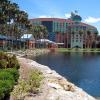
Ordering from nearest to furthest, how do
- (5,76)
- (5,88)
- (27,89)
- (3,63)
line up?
(5,88) → (27,89) → (5,76) → (3,63)

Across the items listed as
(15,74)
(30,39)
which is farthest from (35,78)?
(30,39)

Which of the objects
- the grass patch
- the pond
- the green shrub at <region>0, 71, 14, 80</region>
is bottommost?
the pond

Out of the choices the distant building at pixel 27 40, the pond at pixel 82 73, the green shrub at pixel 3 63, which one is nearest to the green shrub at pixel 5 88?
the green shrub at pixel 3 63

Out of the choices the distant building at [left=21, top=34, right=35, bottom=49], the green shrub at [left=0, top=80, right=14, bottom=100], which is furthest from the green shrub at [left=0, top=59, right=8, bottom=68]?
the distant building at [left=21, top=34, right=35, bottom=49]

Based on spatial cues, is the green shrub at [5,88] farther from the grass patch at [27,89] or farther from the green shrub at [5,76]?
the green shrub at [5,76]

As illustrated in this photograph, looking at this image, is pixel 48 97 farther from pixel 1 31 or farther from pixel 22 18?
pixel 1 31

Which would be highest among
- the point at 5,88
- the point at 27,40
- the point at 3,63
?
the point at 27,40

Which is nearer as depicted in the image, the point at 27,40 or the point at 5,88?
the point at 5,88

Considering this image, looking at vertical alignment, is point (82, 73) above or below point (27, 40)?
below

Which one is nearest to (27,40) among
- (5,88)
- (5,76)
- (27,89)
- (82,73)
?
(82,73)

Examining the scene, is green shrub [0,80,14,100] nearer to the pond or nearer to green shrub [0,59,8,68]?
green shrub [0,59,8,68]

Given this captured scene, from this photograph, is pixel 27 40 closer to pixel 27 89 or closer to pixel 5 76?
pixel 5 76

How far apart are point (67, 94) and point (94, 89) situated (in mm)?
13137

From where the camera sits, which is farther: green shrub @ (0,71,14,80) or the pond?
the pond
